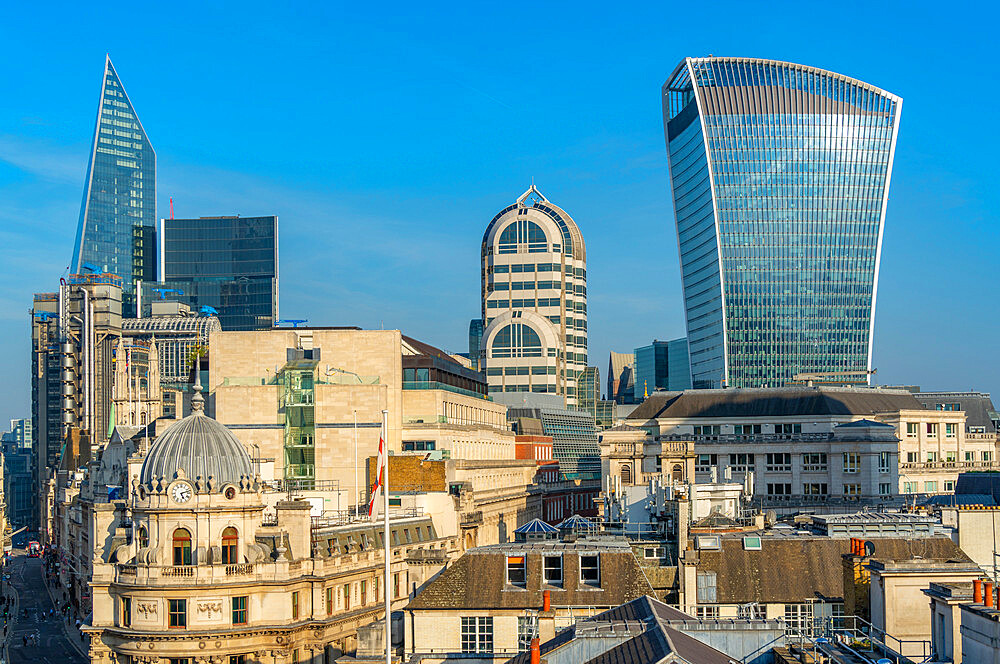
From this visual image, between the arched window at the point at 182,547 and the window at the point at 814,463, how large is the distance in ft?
290

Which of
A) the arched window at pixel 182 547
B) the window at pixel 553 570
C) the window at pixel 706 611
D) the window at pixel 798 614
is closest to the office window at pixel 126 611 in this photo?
the arched window at pixel 182 547

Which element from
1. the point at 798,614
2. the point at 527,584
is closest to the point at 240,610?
the point at 527,584

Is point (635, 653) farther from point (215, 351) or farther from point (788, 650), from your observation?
point (215, 351)

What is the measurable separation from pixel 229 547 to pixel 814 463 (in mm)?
86619

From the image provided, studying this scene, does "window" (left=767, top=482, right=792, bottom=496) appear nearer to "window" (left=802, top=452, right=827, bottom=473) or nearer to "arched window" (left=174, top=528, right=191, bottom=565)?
"window" (left=802, top=452, right=827, bottom=473)

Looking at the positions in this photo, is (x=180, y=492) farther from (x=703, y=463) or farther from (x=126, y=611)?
(x=703, y=463)

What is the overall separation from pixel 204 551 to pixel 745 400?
94.9 metres

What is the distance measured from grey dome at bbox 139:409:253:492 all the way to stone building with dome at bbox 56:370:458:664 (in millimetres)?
61

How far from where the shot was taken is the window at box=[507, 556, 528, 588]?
6016cm

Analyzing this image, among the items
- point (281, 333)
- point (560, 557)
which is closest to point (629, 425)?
point (281, 333)

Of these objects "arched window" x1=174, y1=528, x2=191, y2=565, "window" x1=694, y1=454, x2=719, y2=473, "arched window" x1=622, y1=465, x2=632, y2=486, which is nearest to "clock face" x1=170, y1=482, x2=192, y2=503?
"arched window" x1=174, y1=528, x2=191, y2=565

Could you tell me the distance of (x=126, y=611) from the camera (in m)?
72.2

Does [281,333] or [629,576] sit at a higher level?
[281,333]

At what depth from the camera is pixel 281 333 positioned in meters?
135
